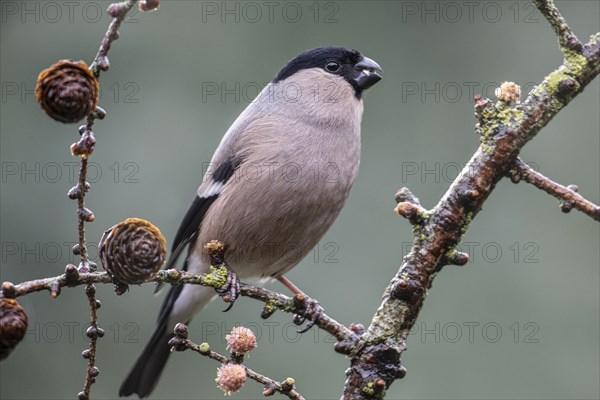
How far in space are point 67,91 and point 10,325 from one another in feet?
1.61

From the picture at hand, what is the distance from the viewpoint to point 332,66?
388cm

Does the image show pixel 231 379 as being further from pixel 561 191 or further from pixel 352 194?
pixel 352 194

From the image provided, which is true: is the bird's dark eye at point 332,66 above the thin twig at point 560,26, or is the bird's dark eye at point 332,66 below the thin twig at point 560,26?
above

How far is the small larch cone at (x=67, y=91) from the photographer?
158cm

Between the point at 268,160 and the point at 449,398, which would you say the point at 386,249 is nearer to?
the point at 449,398

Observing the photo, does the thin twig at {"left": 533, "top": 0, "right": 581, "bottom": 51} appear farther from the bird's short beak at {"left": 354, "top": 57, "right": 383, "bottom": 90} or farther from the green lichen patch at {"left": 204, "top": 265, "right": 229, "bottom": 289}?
the bird's short beak at {"left": 354, "top": 57, "right": 383, "bottom": 90}

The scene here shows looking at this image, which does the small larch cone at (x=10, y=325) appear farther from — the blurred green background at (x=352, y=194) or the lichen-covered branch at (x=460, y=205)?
the blurred green background at (x=352, y=194)

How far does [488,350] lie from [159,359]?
204 cm

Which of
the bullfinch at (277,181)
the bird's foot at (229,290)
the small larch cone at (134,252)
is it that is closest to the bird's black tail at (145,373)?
the bullfinch at (277,181)

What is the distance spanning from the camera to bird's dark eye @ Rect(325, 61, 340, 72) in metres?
3.87

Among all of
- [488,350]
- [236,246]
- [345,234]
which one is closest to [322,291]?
[345,234]

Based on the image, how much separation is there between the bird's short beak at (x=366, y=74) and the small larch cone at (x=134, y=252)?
7.48 ft

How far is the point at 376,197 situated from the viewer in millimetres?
4891

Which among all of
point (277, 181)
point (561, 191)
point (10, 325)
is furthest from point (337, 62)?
point (10, 325)
